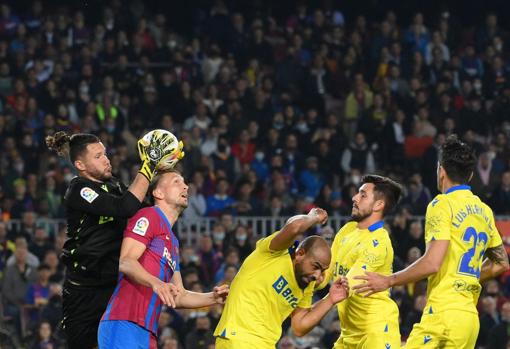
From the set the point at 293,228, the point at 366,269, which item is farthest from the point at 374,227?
the point at 293,228

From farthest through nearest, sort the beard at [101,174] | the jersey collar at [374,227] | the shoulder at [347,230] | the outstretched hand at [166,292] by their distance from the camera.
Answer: the shoulder at [347,230] → the jersey collar at [374,227] → the beard at [101,174] → the outstretched hand at [166,292]

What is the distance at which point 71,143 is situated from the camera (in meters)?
8.38

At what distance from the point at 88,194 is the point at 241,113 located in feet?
35.5

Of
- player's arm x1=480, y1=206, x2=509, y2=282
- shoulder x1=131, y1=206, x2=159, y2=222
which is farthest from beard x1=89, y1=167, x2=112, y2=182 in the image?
player's arm x1=480, y1=206, x2=509, y2=282

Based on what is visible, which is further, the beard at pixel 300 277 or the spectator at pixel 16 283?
the spectator at pixel 16 283

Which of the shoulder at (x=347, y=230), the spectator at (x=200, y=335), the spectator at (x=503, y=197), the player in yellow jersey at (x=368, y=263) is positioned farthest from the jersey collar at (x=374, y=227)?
the spectator at (x=503, y=197)

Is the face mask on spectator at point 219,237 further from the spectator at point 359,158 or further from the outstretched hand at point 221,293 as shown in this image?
the outstretched hand at point 221,293

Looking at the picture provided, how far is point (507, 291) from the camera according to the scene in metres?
15.8

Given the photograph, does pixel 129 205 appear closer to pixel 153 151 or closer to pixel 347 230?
pixel 153 151

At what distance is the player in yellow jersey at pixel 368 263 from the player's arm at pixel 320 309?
0.54 meters

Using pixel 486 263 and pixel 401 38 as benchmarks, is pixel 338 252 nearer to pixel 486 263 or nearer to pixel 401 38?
pixel 486 263

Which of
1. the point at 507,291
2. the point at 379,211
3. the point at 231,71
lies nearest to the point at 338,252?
the point at 379,211

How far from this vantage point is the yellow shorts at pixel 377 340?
8.36 meters

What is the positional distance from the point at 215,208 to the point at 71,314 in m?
8.64
